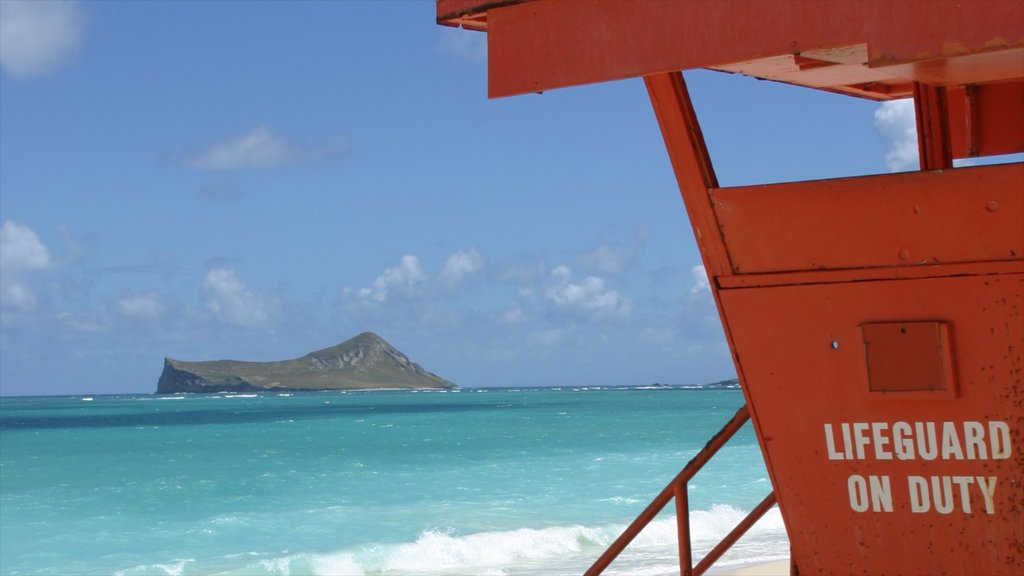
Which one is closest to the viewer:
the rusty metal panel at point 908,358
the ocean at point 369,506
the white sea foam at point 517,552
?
the rusty metal panel at point 908,358

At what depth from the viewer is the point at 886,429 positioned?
3119mm

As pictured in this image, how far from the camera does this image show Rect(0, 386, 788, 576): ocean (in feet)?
57.3

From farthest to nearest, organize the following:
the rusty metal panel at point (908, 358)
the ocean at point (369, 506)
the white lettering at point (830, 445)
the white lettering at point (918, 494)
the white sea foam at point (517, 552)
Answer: the ocean at point (369, 506), the white sea foam at point (517, 552), the white lettering at point (830, 445), the white lettering at point (918, 494), the rusty metal panel at point (908, 358)

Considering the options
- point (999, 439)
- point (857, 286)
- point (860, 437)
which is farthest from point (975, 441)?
point (857, 286)

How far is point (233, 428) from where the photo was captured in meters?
62.1

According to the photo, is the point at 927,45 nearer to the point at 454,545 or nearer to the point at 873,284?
the point at 873,284

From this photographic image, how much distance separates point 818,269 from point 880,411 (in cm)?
42

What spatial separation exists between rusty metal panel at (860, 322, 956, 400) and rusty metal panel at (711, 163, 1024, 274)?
0.18 metres

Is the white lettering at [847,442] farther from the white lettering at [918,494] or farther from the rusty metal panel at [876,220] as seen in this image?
the rusty metal panel at [876,220]

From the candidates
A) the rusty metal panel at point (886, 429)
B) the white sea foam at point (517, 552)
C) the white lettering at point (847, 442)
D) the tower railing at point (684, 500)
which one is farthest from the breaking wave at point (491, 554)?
the white lettering at point (847, 442)

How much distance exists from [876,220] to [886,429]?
576 millimetres

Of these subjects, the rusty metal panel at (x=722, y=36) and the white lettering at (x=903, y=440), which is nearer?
the rusty metal panel at (x=722, y=36)

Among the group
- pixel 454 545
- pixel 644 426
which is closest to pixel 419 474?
pixel 454 545

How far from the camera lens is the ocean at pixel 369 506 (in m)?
17.5
